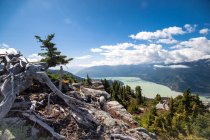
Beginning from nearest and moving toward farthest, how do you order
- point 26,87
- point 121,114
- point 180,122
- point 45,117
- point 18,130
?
point 18,130
point 45,117
point 26,87
point 121,114
point 180,122

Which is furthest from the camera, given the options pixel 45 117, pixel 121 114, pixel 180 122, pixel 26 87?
pixel 180 122

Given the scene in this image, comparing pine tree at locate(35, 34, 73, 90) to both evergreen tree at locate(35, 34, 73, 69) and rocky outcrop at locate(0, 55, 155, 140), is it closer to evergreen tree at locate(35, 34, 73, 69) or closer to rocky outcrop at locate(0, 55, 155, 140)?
evergreen tree at locate(35, 34, 73, 69)

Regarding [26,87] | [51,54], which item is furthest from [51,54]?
[26,87]

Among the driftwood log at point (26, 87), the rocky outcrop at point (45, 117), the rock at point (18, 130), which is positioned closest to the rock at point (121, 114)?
the rocky outcrop at point (45, 117)

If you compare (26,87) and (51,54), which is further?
(51,54)

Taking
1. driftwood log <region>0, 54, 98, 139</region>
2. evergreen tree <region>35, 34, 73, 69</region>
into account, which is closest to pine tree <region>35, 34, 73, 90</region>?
evergreen tree <region>35, 34, 73, 69</region>

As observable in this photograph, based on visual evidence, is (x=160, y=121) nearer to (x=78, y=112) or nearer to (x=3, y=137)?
(x=78, y=112)

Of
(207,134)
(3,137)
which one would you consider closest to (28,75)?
(3,137)

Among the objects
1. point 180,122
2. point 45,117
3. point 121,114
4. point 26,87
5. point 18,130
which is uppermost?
point 26,87

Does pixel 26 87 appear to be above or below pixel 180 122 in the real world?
above

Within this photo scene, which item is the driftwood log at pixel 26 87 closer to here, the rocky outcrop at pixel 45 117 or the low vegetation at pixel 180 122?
the rocky outcrop at pixel 45 117

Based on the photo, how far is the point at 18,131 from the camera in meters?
9.41

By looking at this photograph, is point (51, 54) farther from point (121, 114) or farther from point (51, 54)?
point (121, 114)

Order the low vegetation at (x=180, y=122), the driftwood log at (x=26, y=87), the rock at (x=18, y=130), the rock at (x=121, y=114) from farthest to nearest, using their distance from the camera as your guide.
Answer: the low vegetation at (x=180, y=122)
the rock at (x=121, y=114)
the driftwood log at (x=26, y=87)
the rock at (x=18, y=130)
